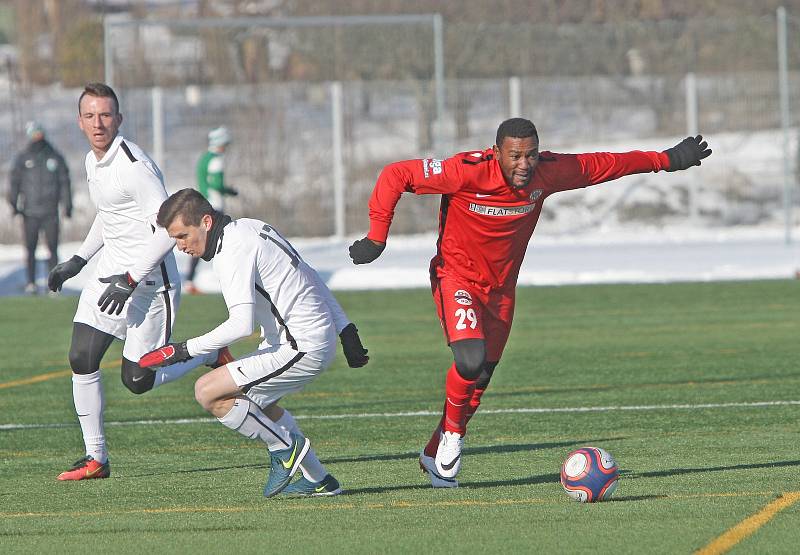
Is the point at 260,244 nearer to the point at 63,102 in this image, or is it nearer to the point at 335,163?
the point at 335,163

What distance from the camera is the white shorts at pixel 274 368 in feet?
29.6

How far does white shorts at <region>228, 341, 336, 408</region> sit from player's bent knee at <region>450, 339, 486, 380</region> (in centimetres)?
88

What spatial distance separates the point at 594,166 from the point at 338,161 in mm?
20686

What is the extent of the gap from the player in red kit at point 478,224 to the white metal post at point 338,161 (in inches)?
775

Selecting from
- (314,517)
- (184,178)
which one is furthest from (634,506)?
(184,178)

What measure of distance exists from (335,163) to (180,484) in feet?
68.9

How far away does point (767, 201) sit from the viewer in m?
31.2

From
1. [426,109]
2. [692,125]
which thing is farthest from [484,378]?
[692,125]

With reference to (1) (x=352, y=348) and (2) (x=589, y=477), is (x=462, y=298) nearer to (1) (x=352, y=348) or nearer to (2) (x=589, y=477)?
(1) (x=352, y=348)

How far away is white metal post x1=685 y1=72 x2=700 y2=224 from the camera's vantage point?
1225 inches

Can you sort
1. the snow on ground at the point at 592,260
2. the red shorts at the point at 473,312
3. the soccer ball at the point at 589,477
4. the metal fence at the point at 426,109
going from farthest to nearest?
the metal fence at the point at 426,109
the snow on ground at the point at 592,260
the red shorts at the point at 473,312
the soccer ball at the point at 589,477

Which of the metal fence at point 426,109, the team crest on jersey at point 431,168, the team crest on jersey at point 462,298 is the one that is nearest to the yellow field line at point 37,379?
the team crest on jersey at point 462,298

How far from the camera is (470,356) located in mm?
9703

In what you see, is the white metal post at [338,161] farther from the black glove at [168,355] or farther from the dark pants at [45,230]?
the black glove at [168,355]
